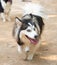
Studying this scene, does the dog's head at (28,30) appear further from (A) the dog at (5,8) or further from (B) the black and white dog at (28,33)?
(A) the dog at (5,8)

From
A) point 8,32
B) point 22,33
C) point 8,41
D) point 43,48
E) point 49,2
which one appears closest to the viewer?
point 22,33

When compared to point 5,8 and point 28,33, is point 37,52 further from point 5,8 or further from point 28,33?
point 5,8

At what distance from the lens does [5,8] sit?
4.78m

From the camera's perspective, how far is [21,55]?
342cm

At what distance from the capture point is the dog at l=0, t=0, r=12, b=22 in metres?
4.68

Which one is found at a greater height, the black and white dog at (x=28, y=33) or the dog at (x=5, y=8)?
the black and white dog at (x=28, y=33)

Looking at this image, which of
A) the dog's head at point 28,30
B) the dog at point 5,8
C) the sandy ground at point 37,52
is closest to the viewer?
the dog's head at point 28,30

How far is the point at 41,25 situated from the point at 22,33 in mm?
493

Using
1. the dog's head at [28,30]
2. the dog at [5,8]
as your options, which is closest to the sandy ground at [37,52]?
the dog's head at [28,30]

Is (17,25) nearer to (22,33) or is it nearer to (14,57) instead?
(22,33)

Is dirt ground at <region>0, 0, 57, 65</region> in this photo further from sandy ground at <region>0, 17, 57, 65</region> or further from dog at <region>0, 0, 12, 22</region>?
dog at <region>0, 0, 12, 22</region>

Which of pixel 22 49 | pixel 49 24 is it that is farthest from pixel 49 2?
pixel 22 49

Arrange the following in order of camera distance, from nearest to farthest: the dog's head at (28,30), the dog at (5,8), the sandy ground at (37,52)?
1. the dog's head at (28,30)
2. the sandy ground at (37,52)
3. the dog at (5,8)

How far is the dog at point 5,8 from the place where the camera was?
15.4 feet
